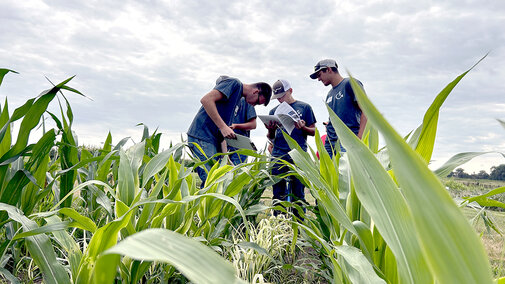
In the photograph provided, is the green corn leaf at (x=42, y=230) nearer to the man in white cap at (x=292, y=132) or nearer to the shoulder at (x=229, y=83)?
the shoulder at (x=229, y=83)

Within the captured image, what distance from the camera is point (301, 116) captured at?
3.01 metres

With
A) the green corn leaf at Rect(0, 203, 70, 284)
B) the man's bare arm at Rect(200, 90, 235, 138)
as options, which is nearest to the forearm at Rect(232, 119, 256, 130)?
the man's bare arm at Rect(200, 90, 235, 138)

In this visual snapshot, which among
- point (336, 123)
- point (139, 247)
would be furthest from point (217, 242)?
point (139, 247)

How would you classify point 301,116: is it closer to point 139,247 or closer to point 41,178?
point 41,178

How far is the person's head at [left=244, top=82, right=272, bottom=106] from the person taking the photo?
2.63m

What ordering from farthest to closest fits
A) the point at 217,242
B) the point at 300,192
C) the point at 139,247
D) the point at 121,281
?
the point at 300,192, the point at 217,242, the point at 121,281, the point at 139,247

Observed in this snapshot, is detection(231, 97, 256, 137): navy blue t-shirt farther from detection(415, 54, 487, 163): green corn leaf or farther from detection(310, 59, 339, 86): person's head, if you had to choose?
detection(415, 54, 487, 163): green corn leaf

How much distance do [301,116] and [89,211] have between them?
2.06m

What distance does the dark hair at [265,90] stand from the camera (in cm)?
272

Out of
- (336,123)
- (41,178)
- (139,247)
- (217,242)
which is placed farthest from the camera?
(41,178)

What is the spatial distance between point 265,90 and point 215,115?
28.2 inches

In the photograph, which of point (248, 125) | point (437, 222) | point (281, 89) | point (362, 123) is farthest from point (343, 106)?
point (437, 222)

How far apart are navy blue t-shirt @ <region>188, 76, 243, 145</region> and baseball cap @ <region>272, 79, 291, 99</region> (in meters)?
0.56

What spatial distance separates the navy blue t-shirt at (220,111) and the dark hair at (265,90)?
0.25 meters
